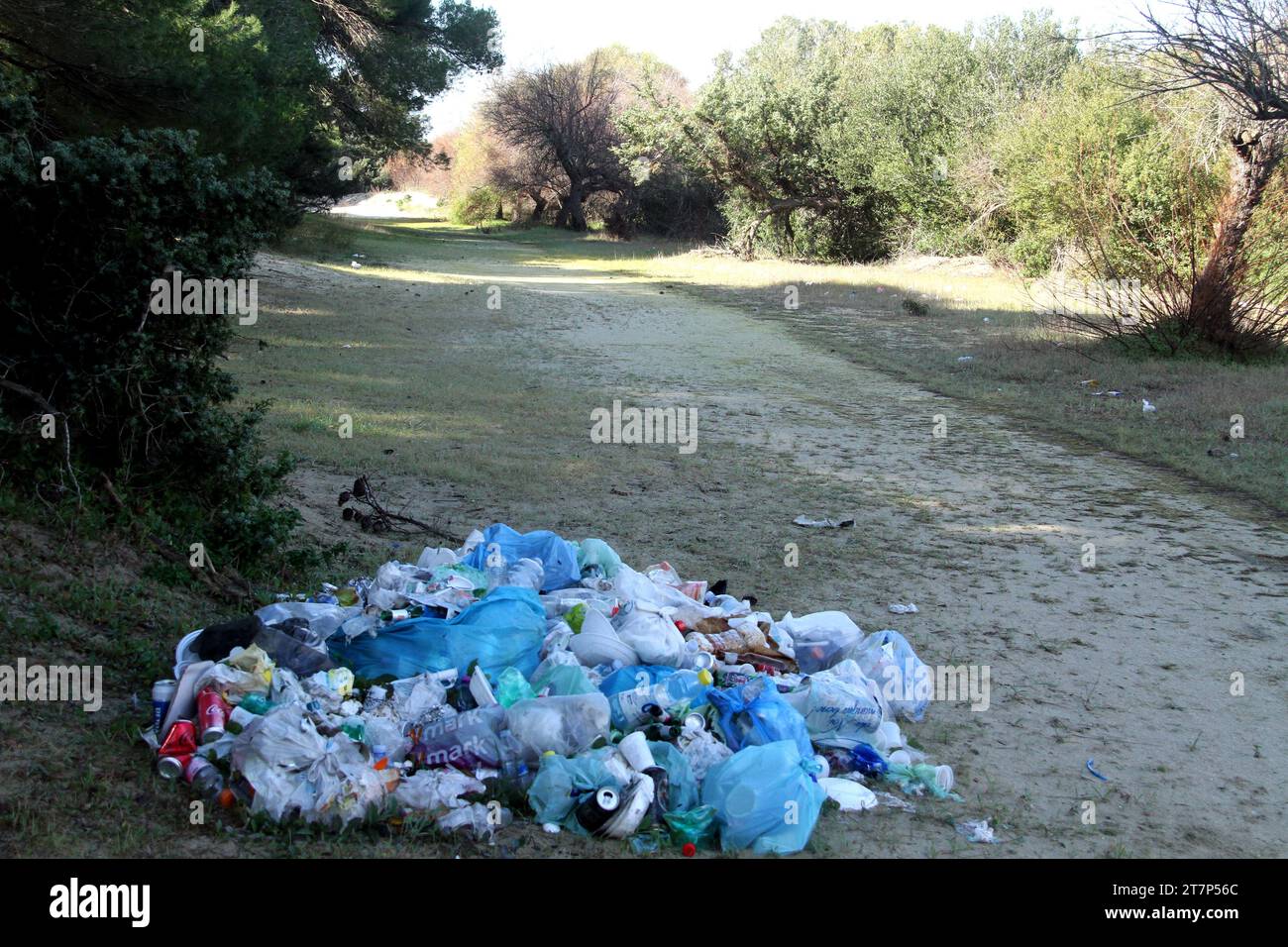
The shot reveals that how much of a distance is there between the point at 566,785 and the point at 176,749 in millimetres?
1321

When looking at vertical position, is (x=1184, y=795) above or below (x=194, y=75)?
below

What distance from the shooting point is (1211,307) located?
14430 millimetres

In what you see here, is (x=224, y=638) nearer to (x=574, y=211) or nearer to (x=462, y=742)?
(x=462, y=742)

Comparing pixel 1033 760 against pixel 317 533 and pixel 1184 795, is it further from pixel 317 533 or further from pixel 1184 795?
pixel 317 533

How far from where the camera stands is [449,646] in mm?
4559

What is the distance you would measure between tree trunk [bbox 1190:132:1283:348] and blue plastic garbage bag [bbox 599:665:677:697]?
12.6 m

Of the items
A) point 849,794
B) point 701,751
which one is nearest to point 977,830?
point 849,794

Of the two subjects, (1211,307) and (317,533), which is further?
(1211,307)

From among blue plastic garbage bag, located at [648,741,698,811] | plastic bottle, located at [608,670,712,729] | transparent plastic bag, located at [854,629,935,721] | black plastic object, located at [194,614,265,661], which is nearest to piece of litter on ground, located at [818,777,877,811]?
blue plastic garbage bag, located at [648,741,698,811]

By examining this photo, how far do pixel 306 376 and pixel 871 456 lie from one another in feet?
19.9

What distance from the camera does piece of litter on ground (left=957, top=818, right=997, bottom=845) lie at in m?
3.79

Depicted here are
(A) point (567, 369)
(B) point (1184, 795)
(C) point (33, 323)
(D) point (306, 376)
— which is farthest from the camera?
(A) point (567, 369)

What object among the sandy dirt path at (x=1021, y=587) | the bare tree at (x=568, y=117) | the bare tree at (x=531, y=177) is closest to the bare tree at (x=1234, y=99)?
the sandy dirt path at (x=1021, y=587)

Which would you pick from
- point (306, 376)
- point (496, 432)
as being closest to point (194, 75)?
point (306, 376)
